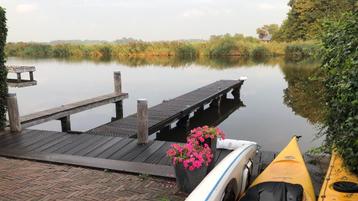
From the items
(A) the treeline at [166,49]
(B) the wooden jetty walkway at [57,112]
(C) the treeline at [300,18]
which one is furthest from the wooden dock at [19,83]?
(C) the treeline at [300,18]

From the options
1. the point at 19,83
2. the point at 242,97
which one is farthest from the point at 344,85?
the point at 19,83

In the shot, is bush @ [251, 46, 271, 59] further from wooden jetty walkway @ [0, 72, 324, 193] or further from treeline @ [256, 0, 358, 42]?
wooden jetty walkway @ [0, 72, 324, 193]

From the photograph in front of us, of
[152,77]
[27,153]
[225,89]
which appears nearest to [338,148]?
[27,153]

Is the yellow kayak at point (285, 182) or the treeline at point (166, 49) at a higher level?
the treeline at point (166, 49)

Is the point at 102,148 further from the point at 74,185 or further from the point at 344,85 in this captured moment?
the point at 344,85

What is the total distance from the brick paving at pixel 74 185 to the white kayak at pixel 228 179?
30.8 inches

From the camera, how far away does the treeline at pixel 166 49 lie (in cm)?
3991

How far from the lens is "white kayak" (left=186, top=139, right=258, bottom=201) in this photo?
3.13m

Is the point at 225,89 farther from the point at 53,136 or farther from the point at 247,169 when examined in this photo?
the point at 247,169

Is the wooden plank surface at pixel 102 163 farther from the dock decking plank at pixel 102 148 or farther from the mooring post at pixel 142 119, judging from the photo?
the mooring post at pixel 142 119

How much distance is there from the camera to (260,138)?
32.3 feet

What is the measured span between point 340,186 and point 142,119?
3.86m

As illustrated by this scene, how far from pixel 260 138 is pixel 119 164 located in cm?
564

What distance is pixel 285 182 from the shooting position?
12.7ft
